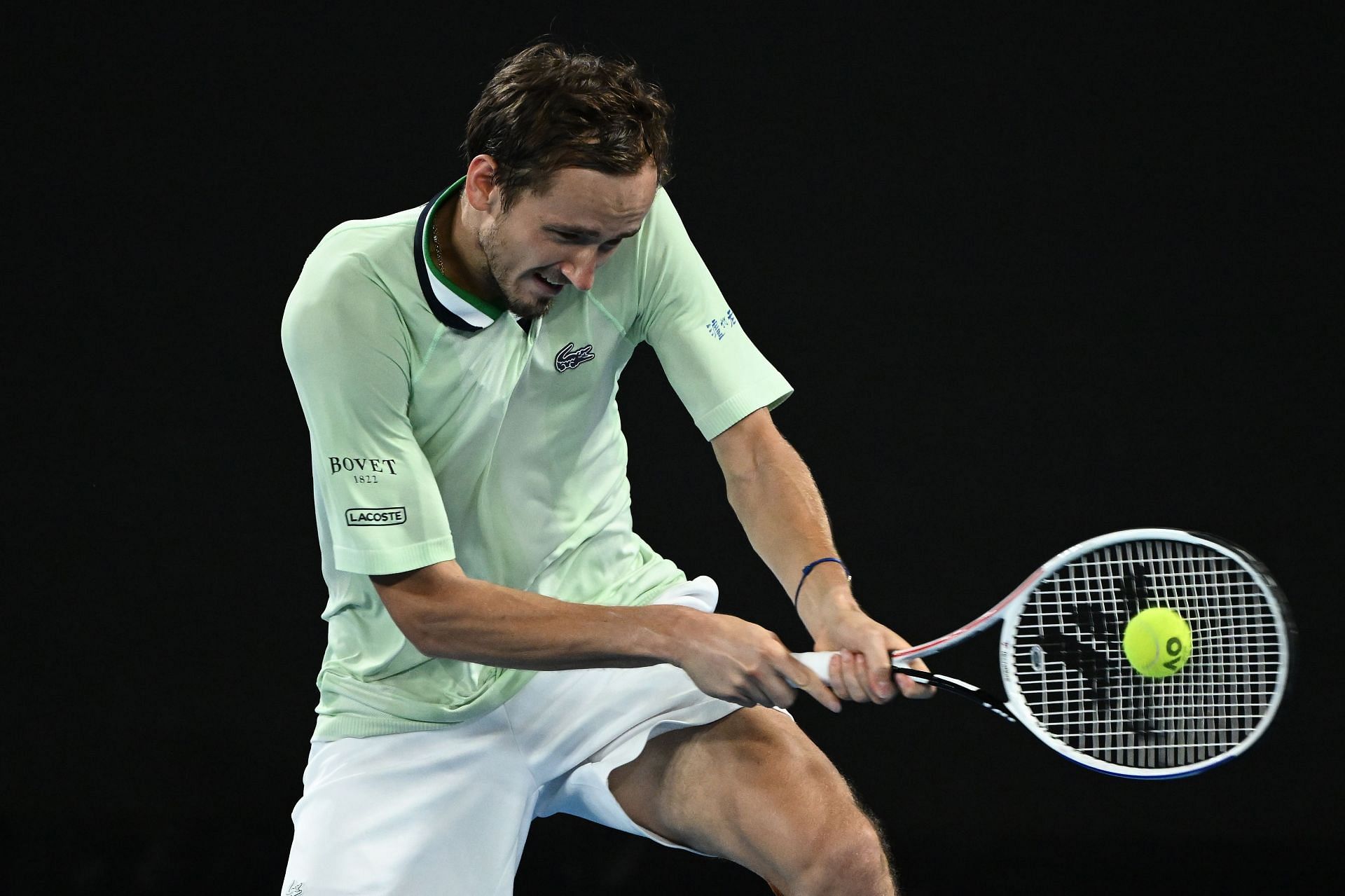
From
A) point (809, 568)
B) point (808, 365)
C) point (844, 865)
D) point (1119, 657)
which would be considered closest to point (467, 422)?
point (809, 568)

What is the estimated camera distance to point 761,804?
7.50 feet

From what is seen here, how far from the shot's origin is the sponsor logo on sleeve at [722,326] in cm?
256

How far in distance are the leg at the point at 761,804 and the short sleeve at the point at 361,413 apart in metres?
0.49

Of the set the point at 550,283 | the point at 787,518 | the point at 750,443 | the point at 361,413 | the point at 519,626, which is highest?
the point at 550,283

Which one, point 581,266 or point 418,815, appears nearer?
point 581,266

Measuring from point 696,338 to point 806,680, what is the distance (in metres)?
0.68

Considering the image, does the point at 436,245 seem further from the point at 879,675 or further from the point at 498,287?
the point at 879,675

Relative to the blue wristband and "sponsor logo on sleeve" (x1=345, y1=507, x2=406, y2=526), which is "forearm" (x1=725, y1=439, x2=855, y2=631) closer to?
the blue wristband

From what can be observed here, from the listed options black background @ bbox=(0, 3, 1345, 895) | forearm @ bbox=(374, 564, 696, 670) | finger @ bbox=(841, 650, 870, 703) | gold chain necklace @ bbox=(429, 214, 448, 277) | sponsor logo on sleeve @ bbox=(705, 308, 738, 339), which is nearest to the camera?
finger @ bbox=(841, 650, 870, 703)

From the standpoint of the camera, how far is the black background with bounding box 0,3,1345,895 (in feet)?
13.3

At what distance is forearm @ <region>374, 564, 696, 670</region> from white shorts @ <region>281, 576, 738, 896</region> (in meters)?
0.23

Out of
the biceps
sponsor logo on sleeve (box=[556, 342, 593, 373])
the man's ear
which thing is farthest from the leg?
the man's ear

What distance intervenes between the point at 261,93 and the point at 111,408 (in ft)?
3.06

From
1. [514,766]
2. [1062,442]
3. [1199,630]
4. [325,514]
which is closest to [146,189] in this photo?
[325,514]
